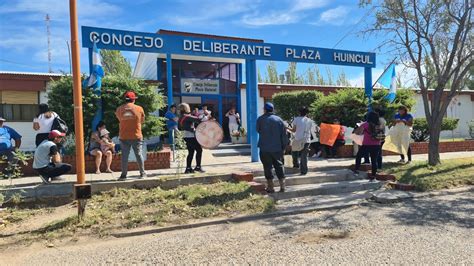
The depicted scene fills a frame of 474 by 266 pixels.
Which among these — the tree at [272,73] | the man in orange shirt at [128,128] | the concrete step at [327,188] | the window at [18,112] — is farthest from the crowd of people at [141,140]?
the tree at [272,73]

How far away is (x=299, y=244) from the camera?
529 cm

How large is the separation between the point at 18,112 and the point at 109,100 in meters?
7.89

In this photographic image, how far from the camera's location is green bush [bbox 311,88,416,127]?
45.4 feet

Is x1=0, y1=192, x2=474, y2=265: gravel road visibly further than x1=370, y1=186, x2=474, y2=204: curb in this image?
No

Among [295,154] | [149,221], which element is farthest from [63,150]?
[295,154]

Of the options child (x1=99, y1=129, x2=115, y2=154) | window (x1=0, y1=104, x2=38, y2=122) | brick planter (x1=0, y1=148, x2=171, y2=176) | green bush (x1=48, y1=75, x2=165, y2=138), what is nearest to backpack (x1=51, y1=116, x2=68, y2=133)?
child (x1=99, y1=129, x2=115, y2=154)

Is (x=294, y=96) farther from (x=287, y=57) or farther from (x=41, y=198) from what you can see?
(x=41, y=198)

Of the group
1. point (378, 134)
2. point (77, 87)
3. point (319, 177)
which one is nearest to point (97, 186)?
point (77, 87)

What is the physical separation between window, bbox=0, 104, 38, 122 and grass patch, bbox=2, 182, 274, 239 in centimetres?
1110

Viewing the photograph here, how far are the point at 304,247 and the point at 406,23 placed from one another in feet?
25.6

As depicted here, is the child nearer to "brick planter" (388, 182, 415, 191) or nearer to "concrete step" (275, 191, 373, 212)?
"concrete step" (275, 191, 373, 212)

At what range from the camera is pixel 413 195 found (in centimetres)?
821

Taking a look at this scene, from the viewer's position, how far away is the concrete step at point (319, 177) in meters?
8.75

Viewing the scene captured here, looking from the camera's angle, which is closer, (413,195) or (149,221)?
(149,221)
